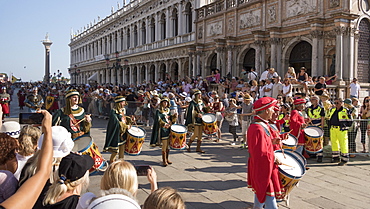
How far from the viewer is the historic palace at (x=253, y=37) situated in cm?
1592

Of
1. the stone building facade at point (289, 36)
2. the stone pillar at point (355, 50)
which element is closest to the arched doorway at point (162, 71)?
the stone building facade at point (289, 36)

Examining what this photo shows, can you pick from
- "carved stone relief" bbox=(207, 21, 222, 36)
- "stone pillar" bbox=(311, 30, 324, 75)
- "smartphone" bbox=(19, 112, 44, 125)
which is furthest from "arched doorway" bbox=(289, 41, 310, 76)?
"smartphone" bbox=(19, 112, 44, 125)

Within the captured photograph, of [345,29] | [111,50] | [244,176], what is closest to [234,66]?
[345,29]

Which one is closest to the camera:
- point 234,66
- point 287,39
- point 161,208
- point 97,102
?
point 161,208

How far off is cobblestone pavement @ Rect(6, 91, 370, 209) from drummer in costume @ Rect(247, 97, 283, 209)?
140 cm

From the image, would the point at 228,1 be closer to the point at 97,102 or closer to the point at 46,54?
the point at 97,102

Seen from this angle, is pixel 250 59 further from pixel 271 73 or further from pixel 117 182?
pixel 117 182

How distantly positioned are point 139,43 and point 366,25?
3379 centimetres

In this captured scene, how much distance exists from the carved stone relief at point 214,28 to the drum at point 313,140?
708 inches

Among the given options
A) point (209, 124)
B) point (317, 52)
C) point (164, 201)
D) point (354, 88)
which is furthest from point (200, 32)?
point (164, 201)

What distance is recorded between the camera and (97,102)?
817 inches

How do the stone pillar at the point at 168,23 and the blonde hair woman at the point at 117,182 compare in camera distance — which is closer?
the blonde hair woman at the point at 117,182

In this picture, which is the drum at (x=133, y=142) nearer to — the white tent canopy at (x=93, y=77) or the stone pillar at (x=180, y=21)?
the stone pillar at (x=180, y=21)

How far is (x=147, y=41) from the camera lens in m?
43.5
